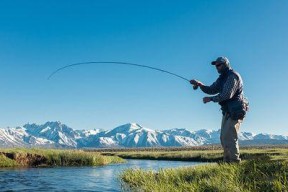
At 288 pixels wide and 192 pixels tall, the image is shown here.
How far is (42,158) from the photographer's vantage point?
2809 cm

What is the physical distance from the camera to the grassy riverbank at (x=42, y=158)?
26.0 meters

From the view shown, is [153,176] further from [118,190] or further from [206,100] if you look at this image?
[206,100]

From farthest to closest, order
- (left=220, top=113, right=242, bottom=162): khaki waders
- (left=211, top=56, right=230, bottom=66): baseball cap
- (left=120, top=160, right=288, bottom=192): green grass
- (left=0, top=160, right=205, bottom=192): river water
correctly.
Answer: (left=0, top=160, right=205, bottom=192): river water
(left=211, top=56, right=230, bottom=66): baseball cap
(left=220, top=113, right=242, bottom=162): khaki waders
(left=120, top=160, right=288, bottom=192): green grass

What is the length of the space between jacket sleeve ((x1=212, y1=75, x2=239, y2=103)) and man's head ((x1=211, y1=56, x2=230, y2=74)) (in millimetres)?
509

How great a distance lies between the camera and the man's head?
1119 cm

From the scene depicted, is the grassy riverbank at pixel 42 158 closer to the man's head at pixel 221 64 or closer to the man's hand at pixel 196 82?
the man's hand at pixel 196 82

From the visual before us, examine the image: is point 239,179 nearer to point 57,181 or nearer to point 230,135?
point 230,135

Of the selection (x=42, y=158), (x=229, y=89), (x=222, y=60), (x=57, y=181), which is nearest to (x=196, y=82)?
(x=222, y=60)

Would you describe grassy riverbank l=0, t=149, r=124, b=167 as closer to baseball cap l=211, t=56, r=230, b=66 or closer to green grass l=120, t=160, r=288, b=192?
green grass l=120, t=160, r=288, b=192

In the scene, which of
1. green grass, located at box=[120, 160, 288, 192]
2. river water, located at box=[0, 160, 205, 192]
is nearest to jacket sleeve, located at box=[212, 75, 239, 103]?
green grass, located at box=[120, 160, 288, 192]

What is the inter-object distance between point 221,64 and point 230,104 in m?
1.18

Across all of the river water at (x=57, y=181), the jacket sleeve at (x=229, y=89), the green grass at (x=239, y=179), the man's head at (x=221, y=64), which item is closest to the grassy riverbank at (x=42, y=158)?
the river water at (x=57, y=181)

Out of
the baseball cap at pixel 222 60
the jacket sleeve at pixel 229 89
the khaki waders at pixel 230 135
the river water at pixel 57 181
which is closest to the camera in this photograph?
the jacket sleeve at pixel 229 89

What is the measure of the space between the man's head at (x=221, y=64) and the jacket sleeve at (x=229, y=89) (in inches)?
20.0
